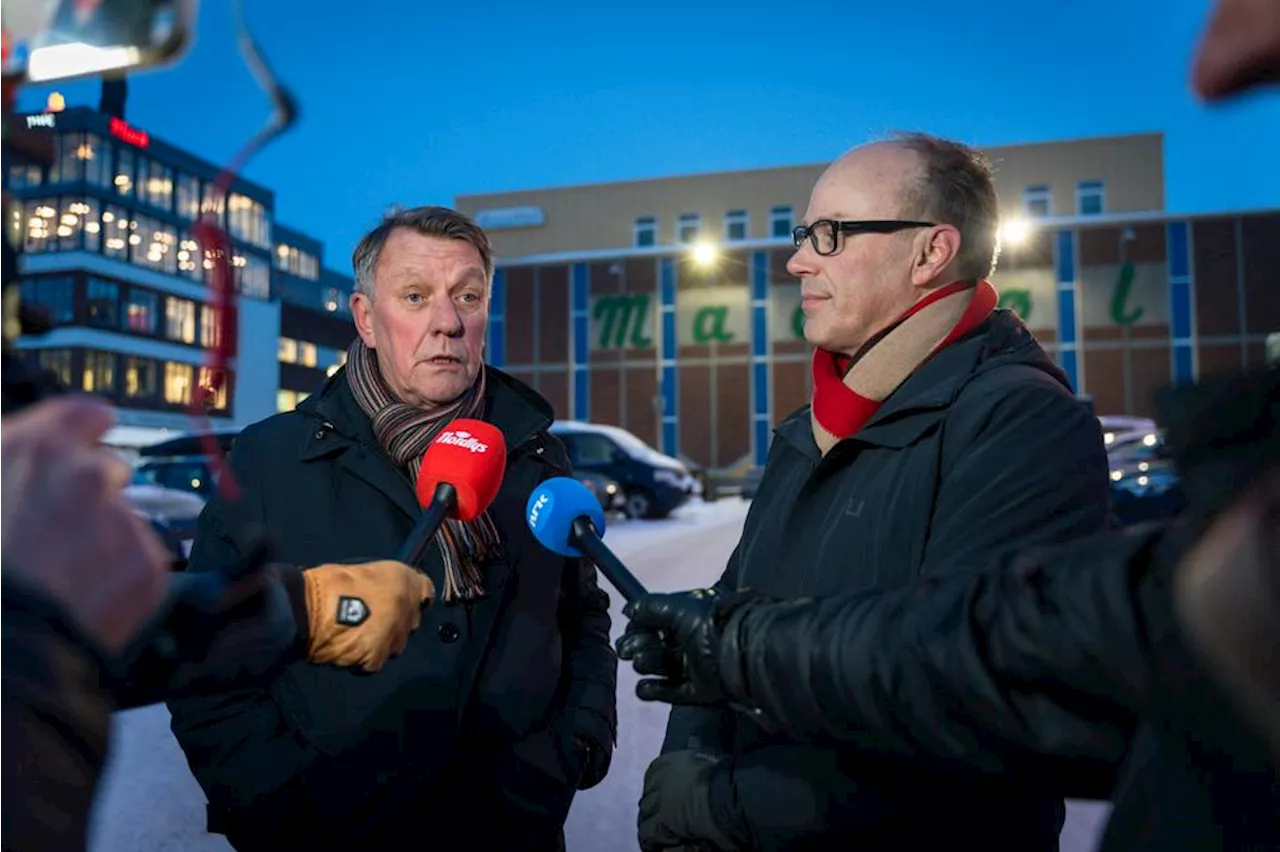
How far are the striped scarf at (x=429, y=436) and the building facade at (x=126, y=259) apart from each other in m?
1.27

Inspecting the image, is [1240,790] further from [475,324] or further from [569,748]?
[475,324]

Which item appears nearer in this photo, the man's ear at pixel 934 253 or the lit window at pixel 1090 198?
the man's ear at pixel 934 253

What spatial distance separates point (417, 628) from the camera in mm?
2189

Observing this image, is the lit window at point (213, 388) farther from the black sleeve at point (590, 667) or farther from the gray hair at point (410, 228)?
the gray hair at point (410, 228)

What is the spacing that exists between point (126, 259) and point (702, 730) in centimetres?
149

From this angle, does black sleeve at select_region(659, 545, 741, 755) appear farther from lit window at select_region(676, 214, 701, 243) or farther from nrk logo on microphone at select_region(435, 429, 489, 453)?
lit window at select_region(676, 214, 701, 243)

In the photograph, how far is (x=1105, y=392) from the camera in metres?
29.8

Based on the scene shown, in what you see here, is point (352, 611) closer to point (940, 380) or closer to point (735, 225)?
point (940, 380)

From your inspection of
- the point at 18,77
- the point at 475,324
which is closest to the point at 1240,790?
the point at 18,77

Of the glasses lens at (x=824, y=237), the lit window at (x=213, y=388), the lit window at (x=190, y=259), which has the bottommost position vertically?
the lit window at (x=213, y=388)

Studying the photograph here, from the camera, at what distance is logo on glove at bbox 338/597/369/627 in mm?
1383

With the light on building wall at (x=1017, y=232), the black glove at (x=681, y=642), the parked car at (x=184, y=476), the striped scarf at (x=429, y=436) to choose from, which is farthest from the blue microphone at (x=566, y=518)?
the light on building wall at (x=1017, y=232)

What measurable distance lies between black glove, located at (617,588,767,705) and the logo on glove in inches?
15.2

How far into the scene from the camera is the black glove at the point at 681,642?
142 cm
